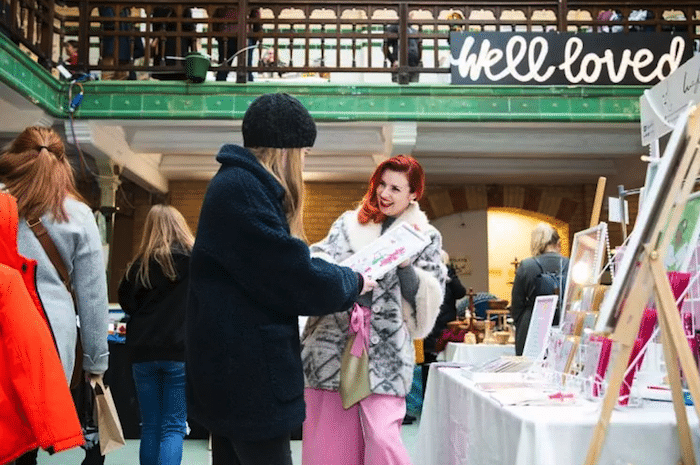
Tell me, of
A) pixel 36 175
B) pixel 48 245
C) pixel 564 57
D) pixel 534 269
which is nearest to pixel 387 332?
pixel 48 245

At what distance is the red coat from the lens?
1.83 metres

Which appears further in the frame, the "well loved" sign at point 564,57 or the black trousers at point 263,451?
the "well loved" sign at point 564,57

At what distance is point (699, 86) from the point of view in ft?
6.94

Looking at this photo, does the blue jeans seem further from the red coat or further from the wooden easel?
the wooden easel

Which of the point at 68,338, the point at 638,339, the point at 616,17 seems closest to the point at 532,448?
the point at 638,339

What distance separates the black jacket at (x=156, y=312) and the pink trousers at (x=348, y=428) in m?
1.38

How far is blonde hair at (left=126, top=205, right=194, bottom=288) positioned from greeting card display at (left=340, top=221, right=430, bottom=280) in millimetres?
1606

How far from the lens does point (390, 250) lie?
89.0 inches

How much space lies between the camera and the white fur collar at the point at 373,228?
2514 mm

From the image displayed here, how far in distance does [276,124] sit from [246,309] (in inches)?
18.1

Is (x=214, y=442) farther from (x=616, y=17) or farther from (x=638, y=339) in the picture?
(x=616, y=17)

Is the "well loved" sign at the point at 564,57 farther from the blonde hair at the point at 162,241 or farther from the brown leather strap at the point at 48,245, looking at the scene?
the brown leather strap at the point at 48,245

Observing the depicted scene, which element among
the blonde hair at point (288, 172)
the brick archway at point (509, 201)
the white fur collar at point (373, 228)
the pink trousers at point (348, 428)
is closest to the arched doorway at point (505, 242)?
the brick archway at point (509, 201)

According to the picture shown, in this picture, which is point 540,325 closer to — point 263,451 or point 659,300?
point 659,300
